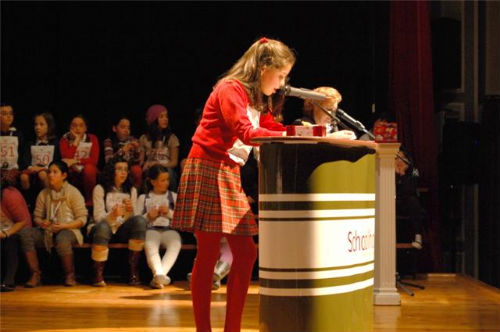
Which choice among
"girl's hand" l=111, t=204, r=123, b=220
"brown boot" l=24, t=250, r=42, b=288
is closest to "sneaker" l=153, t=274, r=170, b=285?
"girl's hand" l=111, t=204, r=123, b=220

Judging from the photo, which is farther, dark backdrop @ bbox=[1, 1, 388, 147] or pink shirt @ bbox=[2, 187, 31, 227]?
dark backdrop @ bbox=[1, 1, 388, 147]

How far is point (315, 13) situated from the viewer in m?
7.62

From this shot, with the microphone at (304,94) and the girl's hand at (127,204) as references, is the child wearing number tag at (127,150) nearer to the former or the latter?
the girl's hand at (127,204)

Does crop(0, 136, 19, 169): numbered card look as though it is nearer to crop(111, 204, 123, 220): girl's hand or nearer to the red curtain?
crop(111, 204, 123, 220): girl's hand

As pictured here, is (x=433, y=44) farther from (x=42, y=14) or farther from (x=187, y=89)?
(x=42, y=14)

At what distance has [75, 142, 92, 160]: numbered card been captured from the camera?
661 centimetres

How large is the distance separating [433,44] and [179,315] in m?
4.02

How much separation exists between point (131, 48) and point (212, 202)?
4843 millimetres

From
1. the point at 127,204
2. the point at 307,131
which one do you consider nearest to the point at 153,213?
the point at 127,204

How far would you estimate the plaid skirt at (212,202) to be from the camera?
310cm

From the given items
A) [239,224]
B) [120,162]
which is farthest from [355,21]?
[239,224]

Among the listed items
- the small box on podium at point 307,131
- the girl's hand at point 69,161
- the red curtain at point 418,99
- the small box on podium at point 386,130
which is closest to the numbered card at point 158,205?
the girl's hand at point 69,161

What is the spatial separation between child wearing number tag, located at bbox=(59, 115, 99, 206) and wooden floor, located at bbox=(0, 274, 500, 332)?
0.92 metres

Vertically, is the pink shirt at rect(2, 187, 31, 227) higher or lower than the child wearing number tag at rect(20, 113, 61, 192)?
lower
